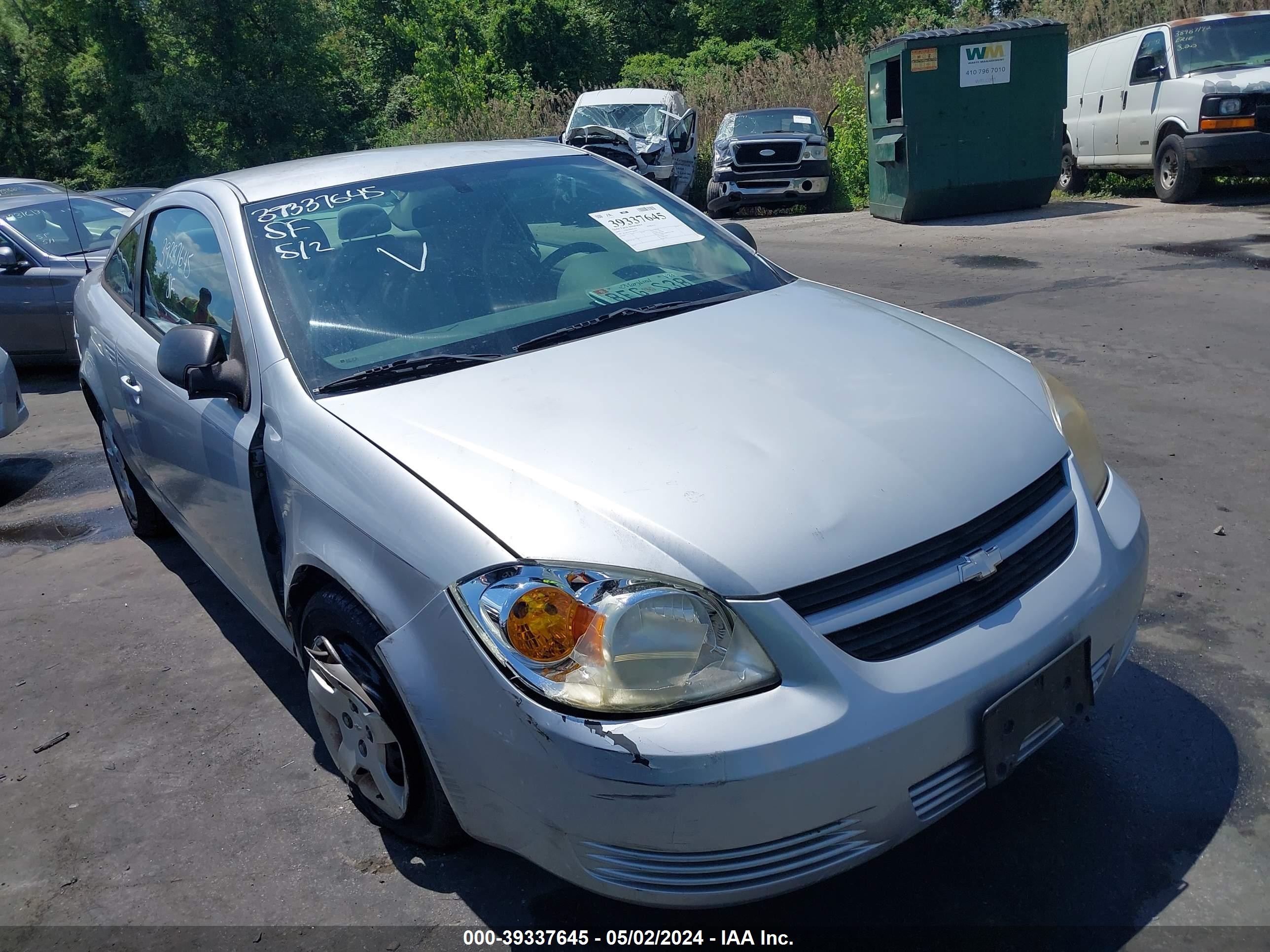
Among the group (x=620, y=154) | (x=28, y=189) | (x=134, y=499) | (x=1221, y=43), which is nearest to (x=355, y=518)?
(x=134, y=499)

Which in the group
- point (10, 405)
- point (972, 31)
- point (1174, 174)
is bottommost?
point (1174, 174)

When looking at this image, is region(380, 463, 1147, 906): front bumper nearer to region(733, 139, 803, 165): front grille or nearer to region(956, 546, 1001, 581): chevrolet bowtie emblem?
region(956, 546, 1001, 581): chevrolet bowtie emblem

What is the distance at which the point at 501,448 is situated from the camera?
2.38 m

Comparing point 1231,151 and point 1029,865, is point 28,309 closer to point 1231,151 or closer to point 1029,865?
point 1029,865

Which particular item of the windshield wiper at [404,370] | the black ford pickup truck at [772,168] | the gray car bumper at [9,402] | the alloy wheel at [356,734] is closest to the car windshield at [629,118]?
the black ford pickup truck at [772,168]

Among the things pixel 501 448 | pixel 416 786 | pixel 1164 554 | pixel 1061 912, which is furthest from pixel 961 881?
pixel 1164 554

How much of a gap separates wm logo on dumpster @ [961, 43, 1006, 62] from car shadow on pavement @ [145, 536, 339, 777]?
1072cm

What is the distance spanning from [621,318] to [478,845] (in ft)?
4.89

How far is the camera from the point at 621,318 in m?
3.12

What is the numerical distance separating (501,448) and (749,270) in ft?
5.04

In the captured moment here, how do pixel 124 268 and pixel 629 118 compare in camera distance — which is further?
pixel 629 118

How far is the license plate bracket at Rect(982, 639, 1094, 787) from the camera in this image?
84.7 inches

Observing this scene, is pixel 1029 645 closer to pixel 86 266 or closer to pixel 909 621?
pixel 909 621

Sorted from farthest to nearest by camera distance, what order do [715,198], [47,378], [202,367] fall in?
[715,198] → [47,378] → [202,367]
